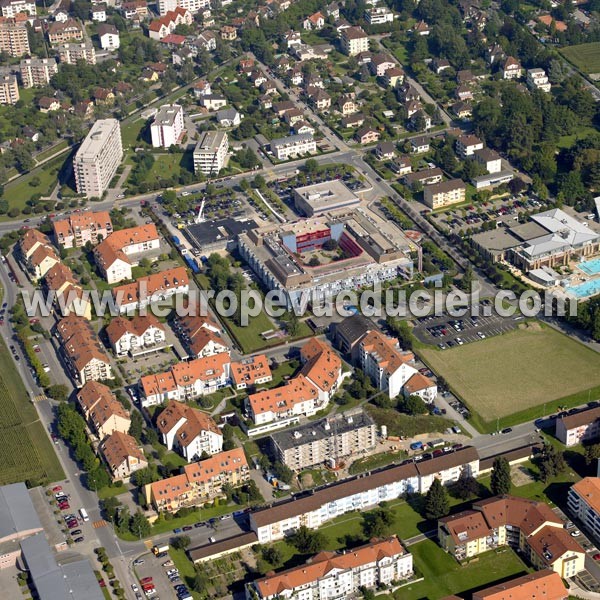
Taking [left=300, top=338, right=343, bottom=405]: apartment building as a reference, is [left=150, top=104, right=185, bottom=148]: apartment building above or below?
above

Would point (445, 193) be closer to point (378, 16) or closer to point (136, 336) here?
point (136, 336)

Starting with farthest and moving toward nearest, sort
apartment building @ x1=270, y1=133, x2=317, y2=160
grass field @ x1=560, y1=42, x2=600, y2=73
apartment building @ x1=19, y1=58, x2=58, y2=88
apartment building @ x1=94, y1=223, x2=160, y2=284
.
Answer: grass field @ x1=560, y1=42, x2=600, y2=73
apartment building @ x1=19, y1=58, x2=58, y2=88
apartment building @ x1=270, y1=133, x2=317, y2=160
apartment building @ x1=94, y1=223, x2=160, y2=284

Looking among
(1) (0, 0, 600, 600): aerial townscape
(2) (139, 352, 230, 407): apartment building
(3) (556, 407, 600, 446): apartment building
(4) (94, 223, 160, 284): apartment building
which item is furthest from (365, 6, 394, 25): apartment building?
(3) (556, 407, 600, 446): apartment building

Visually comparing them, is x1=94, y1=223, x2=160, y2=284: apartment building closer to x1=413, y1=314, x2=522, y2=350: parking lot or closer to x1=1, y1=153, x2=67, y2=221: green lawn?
x1=1, y1=153, x2=67, y2=221: green lawn

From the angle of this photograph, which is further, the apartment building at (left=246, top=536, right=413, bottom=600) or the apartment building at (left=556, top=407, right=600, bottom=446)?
the apartment building at (left=556, top=407, right=600, bottom=446)

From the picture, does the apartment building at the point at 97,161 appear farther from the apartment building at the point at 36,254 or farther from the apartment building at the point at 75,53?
the apartment building at the point at 75,53

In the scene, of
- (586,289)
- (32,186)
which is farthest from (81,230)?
(586,289)
